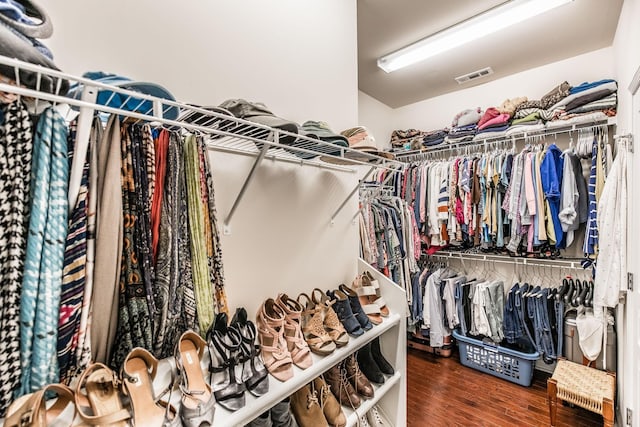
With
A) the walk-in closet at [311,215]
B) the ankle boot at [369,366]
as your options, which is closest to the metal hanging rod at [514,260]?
the walk-in closet at [311,215]

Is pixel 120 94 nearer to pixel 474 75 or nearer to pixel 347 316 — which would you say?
pixel 347 316

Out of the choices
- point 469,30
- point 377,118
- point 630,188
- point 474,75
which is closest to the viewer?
point 630,188

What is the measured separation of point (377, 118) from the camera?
3.56 m

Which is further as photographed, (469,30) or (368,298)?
(469,30)

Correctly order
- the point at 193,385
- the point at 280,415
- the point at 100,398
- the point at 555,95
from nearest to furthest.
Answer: the point at 100,398 → the point at 193,385 → the point at 280,415 → the point at 555,95

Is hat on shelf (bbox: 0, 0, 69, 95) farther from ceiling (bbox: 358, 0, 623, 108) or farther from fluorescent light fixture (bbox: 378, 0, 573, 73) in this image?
fluorescent light fixture (bbox: 378, 0, 573, 73)

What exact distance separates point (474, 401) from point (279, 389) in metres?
2.01

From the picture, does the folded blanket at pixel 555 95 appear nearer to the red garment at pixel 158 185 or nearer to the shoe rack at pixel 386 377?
the shoe rack at pixel 386 377

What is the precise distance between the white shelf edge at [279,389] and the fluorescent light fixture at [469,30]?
2.17m

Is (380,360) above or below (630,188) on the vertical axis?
below

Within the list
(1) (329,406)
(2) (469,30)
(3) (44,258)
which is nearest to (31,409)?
(3) (44,258)

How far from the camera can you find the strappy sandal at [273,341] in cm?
102

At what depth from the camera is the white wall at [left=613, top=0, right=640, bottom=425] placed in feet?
5.11

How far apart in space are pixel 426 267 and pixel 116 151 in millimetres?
3073
